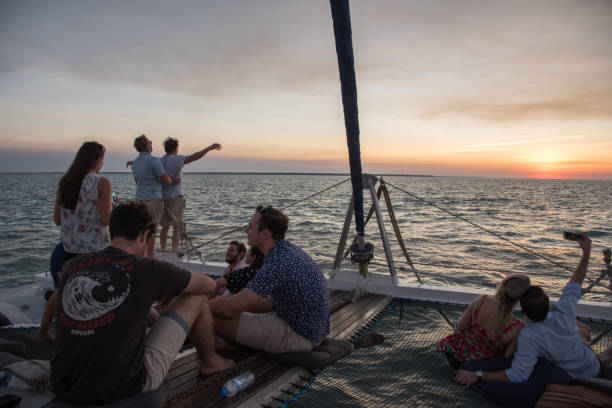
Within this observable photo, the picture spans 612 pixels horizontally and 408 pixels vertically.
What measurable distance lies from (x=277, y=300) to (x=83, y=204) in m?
2.04

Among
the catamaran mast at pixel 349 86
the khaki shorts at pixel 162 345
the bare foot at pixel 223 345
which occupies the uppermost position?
the catamaran mast at pixel 349 86

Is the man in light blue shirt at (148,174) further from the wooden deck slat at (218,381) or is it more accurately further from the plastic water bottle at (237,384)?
the plastic water bottle at (237,384)

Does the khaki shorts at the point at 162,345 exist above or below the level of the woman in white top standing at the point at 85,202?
below

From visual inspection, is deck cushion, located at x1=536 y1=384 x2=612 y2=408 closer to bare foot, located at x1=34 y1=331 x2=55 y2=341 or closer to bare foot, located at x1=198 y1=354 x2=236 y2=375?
bare foot, located at x1=198 y1=354 x2=236 y2=375

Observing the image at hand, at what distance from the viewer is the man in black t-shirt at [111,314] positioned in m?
2.04

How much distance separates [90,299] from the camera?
6.68ft

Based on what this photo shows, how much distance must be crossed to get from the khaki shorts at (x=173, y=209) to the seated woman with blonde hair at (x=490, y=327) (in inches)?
185

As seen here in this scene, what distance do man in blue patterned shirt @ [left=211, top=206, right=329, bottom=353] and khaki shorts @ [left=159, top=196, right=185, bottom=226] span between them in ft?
12.0

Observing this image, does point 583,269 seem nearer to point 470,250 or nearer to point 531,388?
point 531,388

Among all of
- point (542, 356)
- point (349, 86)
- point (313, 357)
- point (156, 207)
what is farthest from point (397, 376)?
point (156, 207)

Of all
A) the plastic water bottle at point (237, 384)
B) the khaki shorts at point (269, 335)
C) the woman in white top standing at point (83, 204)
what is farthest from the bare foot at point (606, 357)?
the woman in white top standing at point (83, 204)

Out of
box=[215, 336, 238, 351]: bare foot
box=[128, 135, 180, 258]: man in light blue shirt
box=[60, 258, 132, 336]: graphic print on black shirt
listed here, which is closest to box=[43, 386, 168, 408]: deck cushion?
box=[60, 258, 132, 336]: graphic print on black shirt

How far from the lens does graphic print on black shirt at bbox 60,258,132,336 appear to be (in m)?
2.03

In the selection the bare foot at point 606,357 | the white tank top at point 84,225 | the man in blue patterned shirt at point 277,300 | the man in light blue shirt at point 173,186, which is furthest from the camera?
the man in light blue shirt at point 173,186
